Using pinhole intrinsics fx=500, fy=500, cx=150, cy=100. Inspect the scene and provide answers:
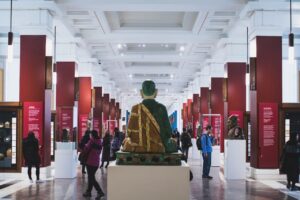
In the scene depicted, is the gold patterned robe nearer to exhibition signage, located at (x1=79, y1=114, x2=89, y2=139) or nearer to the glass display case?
the glass display case

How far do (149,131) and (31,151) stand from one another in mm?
6803

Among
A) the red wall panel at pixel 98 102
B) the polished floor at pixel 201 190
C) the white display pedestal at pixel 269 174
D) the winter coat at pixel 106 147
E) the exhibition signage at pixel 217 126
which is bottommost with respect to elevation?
the polished floor at pixel 201 190

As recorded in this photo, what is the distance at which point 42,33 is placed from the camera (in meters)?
13.5

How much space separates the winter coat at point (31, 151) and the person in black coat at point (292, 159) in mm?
6027

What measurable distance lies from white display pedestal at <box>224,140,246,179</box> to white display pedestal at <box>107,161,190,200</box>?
8.19 metres

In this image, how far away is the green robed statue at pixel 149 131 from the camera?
6.36 meters

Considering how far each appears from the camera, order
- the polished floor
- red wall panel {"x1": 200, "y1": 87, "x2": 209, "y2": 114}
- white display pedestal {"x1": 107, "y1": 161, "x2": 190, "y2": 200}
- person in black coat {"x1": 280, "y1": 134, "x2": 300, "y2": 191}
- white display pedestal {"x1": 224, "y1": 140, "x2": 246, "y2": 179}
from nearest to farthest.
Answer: white display pedestal {"x1": 107, "y1": 161, "x2": 190, "y2": 200} < the polished floor < person in black coat {"x1": 280, "y1": 134, "x2": 300, "y2": 191} < white display pedestal {"x1": 224, "y1": 140, "x2": 246, "y2": 179} < red wall panel {"x1": 200, "y1": 87, "x2": 209, "y2": 114}

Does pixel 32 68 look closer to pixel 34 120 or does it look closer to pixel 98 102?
pixel 34 120

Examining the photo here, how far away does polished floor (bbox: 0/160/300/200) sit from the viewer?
10.6m

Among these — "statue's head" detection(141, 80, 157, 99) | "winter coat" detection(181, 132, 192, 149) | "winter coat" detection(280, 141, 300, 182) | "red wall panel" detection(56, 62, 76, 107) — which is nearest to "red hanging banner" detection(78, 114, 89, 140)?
"red wall panel" detection(56, 62, 76, 107)

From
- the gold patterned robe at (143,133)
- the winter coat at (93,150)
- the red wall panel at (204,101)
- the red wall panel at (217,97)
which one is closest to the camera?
the gold patterned robe at (143,133)

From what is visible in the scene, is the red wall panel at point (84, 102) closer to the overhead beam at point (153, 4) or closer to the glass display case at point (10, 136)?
the glass display case at point (10, 136)

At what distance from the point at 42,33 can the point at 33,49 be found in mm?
504

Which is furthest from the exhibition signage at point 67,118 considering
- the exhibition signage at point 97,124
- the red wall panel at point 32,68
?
the exhibition signage at point 97,124
